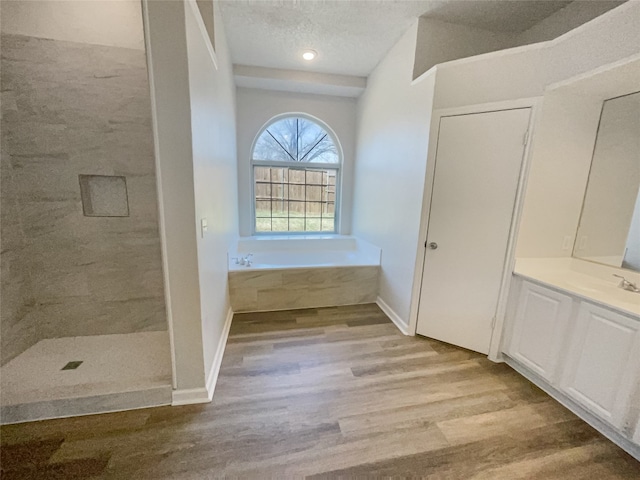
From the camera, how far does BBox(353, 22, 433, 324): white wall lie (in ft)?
7.37

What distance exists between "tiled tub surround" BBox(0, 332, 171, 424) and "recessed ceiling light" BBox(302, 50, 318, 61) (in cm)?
323

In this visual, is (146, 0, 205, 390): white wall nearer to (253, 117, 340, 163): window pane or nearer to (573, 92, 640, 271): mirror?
(253, 117, 340, 163): window pane

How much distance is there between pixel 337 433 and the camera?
4.70 ft

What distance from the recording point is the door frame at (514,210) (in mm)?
1785

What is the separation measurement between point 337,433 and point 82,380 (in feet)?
5.38

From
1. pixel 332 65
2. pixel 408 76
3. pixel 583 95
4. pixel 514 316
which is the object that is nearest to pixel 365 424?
pixel 514 316

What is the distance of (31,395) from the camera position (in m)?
1.46

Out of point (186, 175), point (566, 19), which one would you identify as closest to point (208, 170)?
point (186, 175)

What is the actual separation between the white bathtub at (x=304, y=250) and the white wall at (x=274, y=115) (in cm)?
46

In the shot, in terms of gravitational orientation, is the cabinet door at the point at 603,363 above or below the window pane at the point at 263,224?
below

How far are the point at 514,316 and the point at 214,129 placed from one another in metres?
2.78

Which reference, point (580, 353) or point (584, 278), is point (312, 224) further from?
point (580, 353)

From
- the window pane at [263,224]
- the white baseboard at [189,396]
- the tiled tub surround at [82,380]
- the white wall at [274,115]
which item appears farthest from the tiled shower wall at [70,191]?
the window pane at [263,224]

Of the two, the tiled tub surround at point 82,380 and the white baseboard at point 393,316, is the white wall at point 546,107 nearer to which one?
the white baseboard at point 393,316
